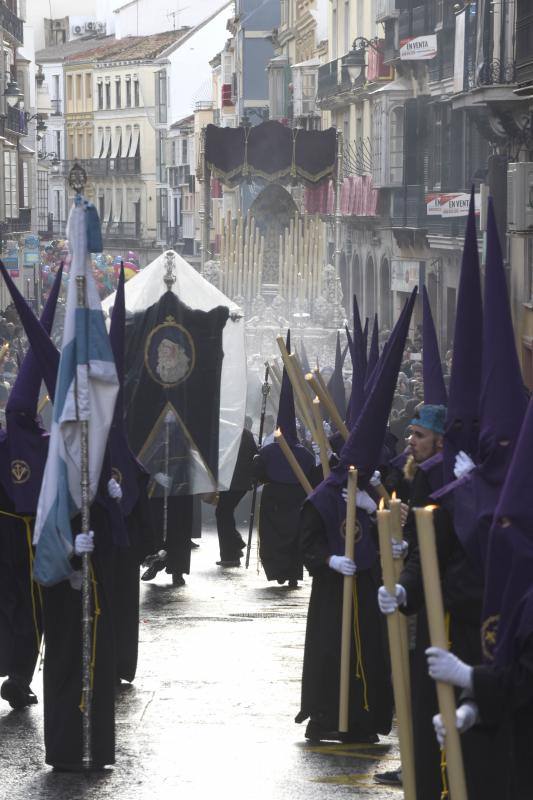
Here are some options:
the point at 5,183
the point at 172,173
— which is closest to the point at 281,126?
the point at 5,183

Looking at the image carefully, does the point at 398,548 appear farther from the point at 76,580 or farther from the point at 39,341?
the point at 39,341

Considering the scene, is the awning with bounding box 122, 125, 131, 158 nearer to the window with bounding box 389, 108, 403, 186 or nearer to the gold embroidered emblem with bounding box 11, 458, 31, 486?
the window with bounding box 389, 108, 403, 186

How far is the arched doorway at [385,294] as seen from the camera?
42.5 m

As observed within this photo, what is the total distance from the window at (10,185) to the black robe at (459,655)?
5080 centimetres

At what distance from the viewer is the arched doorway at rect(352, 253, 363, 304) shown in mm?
45969

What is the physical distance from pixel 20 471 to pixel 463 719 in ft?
14.0

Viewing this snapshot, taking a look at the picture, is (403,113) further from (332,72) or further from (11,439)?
(11,439)

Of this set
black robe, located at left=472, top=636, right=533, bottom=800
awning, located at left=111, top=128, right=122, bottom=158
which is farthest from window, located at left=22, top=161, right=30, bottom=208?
black robe, located at left=472, top=636, right=533, bottom=800

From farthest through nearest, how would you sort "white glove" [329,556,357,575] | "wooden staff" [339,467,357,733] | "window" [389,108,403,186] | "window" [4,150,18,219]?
"window" [4,150,18,219] < "window" [389,108,403,186] < "white glove" [329,556,357,575] < "wooden staff" [339,467,357,733]

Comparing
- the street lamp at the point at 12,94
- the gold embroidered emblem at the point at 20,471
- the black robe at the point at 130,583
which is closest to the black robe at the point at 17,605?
the gold embroidered emblem at the point at 20,471

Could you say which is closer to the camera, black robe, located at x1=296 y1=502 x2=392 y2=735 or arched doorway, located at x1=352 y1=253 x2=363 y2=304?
black robe, located at x1=296 y1=502 x2=392 y2=735

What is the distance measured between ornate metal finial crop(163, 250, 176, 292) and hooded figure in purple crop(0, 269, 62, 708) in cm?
490

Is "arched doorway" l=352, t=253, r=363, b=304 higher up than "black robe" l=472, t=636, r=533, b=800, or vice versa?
"black robe" l=472, t=636, r=533, b=800

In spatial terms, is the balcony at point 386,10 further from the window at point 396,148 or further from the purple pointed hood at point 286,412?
the purple pointed hood at point 286,412
